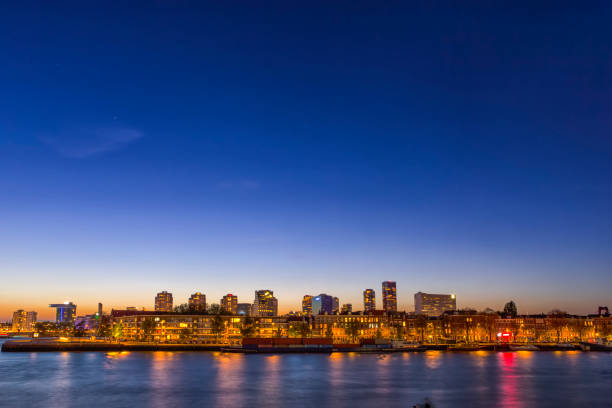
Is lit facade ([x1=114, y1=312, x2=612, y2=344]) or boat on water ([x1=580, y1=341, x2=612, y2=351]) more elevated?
lit facade ([x1=114, y1=312, x2=612, y2=344])

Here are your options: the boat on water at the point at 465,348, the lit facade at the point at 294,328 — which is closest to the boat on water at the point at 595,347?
the boat on water at the point at 465,348

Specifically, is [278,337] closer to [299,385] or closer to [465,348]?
[465,348]

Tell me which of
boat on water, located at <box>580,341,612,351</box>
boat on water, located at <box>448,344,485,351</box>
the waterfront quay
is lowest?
boat on water, located at <box>580,341,612,351</box>

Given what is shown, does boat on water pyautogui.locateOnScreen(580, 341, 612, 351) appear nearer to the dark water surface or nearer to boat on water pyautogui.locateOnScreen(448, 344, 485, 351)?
boat on water pyautogui.locateOnScreen(448, 344, 485, 351)

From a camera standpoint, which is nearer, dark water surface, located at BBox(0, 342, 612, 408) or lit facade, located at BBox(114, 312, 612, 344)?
dark water surface, located at BBox(0, 342, 612, 408)

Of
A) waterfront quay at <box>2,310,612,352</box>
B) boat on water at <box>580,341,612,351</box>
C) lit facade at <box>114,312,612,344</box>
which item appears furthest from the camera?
lit facade at <box>114,312,612,344</box>

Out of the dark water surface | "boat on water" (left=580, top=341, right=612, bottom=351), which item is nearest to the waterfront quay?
"boat on water" (left=580, top=341, right=612, bottom=351)

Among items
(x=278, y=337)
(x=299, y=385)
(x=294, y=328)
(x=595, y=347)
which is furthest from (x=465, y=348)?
(x=299, y=385)

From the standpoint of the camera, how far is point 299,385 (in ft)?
230

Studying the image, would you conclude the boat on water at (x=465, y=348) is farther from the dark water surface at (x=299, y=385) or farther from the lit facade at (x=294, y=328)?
the dark water surface at (x=299, y=385)

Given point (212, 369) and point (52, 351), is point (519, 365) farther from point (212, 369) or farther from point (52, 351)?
point (52, 351)

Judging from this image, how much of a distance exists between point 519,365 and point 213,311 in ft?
413

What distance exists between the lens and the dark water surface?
5716 cm

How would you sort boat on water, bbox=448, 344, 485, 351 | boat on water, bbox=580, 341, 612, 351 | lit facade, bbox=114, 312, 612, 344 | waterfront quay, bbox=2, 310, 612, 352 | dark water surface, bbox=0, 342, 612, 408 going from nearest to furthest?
dark water surface, bbox=0, 342, 612, 408, waterfront quay, bbox=2, 310, 612, 352, boat on water, bbox=448, 344, 485, 351, boat on water, bbox=580, 341, 612, 351, lit facade, bbox=114, 312, 612, 344
